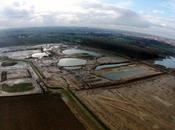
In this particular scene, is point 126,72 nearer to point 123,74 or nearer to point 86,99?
point 123,74

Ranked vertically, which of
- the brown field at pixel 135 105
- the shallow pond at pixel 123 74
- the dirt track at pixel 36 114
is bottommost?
the brown field at pixel 135 105

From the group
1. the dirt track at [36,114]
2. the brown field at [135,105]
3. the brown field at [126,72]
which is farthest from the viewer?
the brown field at [126,72]

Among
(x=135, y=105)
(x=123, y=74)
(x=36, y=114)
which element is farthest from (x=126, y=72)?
(x=36, y=114)

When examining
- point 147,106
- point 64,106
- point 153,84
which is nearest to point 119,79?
point 153,84

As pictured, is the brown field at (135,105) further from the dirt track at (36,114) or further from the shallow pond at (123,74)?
the shallow pond at (123,74)

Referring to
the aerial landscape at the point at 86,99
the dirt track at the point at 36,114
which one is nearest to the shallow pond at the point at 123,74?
the aerial landscape at the point at 86,99
